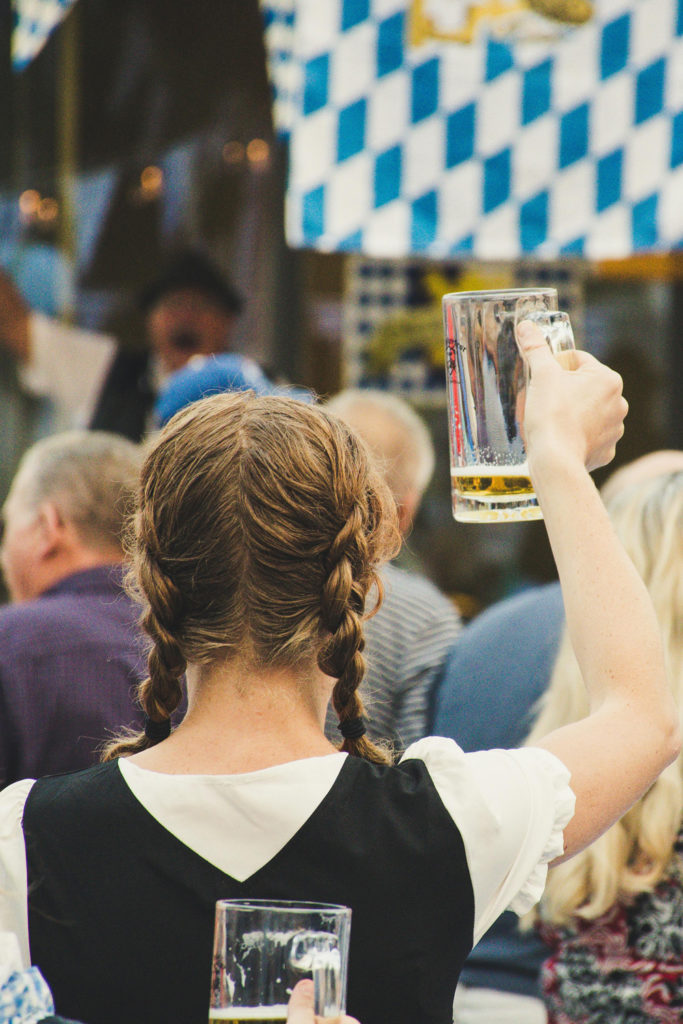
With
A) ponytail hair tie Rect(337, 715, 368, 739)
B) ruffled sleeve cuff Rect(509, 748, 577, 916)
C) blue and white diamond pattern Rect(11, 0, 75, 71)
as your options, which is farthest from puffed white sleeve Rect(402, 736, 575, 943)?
blue and white diamond pattern Rect(11, 0, 75, 71)

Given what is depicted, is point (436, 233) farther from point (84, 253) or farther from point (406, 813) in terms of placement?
point (406, 813)

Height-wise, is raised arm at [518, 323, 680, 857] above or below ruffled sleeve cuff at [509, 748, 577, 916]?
above

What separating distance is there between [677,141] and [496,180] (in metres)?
0.49

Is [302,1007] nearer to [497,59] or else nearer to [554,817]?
[554,817]

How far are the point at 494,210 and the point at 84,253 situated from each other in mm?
1454

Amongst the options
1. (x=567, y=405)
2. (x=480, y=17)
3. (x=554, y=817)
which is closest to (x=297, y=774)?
(x=554, y=817)

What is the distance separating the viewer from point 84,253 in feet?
14.4

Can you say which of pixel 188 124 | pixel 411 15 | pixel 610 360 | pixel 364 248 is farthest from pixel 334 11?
pixel 610 360

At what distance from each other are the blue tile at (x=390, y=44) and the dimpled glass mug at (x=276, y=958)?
298 cm

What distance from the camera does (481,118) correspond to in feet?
11.9

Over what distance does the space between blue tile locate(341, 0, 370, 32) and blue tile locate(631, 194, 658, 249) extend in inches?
35.3

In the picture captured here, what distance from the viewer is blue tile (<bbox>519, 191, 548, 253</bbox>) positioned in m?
3.65

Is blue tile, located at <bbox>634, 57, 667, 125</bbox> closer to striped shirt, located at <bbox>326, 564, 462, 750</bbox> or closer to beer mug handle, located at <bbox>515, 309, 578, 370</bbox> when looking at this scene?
striped shirt, located at <bbox>326, 564, 462, 750</bbox>

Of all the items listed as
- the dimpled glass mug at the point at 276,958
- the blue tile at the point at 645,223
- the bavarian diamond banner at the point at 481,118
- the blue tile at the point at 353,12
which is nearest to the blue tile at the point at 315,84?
the bavarian diamond banner at the point at 481,118
